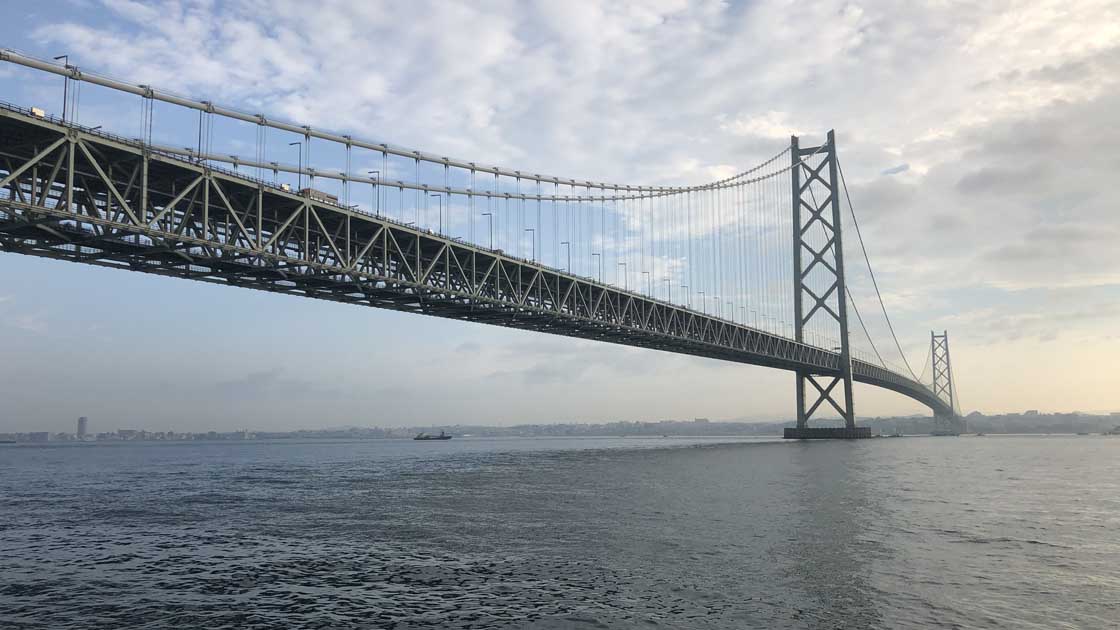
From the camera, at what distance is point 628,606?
13422mm

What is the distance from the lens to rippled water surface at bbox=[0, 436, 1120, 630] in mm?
13039

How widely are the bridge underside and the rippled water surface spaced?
1017cm

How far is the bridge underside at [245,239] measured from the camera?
27078 mm

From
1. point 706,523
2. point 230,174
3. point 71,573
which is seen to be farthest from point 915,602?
point 230,174

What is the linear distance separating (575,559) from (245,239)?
75.7 feet

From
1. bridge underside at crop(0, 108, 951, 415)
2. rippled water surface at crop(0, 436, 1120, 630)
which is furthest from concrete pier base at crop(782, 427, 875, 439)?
rippled water surface at crop(0, 436, 1120, 630)

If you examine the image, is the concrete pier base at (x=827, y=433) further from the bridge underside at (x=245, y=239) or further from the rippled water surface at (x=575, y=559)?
the rippled water surface at (x=575, y=559)

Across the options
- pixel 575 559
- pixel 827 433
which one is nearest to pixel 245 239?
pixel 575 559

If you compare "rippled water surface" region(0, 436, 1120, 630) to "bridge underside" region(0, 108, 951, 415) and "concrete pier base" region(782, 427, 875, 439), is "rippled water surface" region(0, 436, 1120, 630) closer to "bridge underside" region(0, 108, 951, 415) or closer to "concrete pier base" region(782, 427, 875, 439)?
"bridge underside" region(0, 108, 951, 415)

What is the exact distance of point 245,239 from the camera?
33.7 meters

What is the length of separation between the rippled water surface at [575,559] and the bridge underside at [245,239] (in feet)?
33.4

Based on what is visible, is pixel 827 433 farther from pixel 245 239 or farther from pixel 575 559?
pixel 575 559

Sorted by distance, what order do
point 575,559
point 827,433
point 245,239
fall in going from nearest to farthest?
point 575,559
point 245,239
point 827,433

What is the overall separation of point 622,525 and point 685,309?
50.9m
